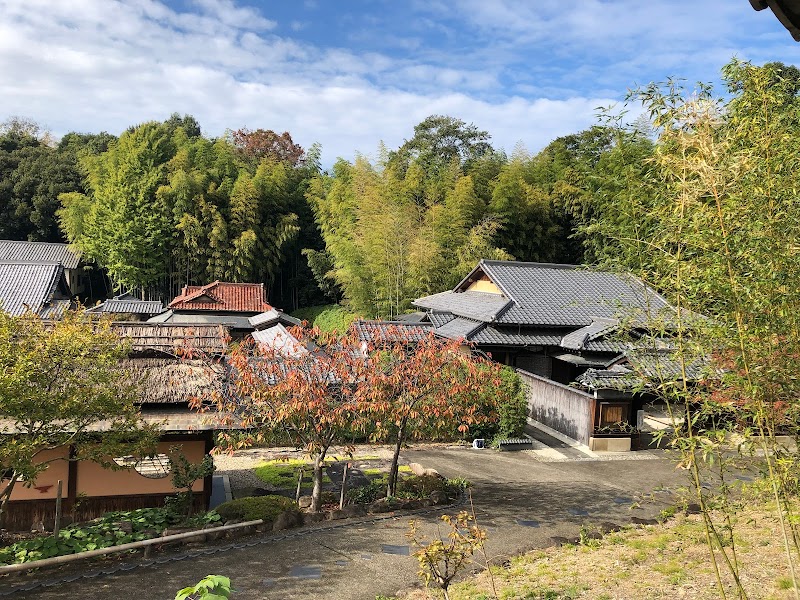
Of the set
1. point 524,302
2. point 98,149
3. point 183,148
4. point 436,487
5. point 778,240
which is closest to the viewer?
point 778,240

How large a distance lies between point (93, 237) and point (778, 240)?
93.2ft

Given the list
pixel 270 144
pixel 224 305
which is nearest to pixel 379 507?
pixel 224 305

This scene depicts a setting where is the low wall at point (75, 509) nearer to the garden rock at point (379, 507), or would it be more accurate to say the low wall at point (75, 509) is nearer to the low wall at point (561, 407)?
the garden rock at point (379, 507)

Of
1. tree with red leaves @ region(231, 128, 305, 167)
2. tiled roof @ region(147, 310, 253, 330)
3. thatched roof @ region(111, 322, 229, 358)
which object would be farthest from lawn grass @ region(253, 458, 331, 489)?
tree with red leaves @ region(231, 128, 305, 167)

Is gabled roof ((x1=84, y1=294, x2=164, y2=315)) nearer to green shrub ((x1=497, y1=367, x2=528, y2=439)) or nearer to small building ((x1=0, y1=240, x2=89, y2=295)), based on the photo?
small building ((x1=0, y1=240, x2=89, y2=295))

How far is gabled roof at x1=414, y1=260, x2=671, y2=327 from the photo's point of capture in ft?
53.5

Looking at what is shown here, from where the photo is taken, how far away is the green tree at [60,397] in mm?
6035

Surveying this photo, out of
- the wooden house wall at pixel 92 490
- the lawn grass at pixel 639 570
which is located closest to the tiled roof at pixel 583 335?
the lawn grass at pixel 639 570

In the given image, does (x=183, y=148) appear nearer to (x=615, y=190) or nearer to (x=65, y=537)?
(x=65, y=537)

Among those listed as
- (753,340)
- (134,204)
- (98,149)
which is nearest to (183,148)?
(134,204)

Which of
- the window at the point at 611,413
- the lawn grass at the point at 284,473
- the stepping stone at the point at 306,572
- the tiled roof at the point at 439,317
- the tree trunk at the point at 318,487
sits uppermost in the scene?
the tiled roof at the point at 439,317

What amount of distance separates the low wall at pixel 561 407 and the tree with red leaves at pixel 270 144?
93.2 feet

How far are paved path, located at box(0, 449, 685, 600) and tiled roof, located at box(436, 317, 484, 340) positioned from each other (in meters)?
4.90

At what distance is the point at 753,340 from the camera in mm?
3828
